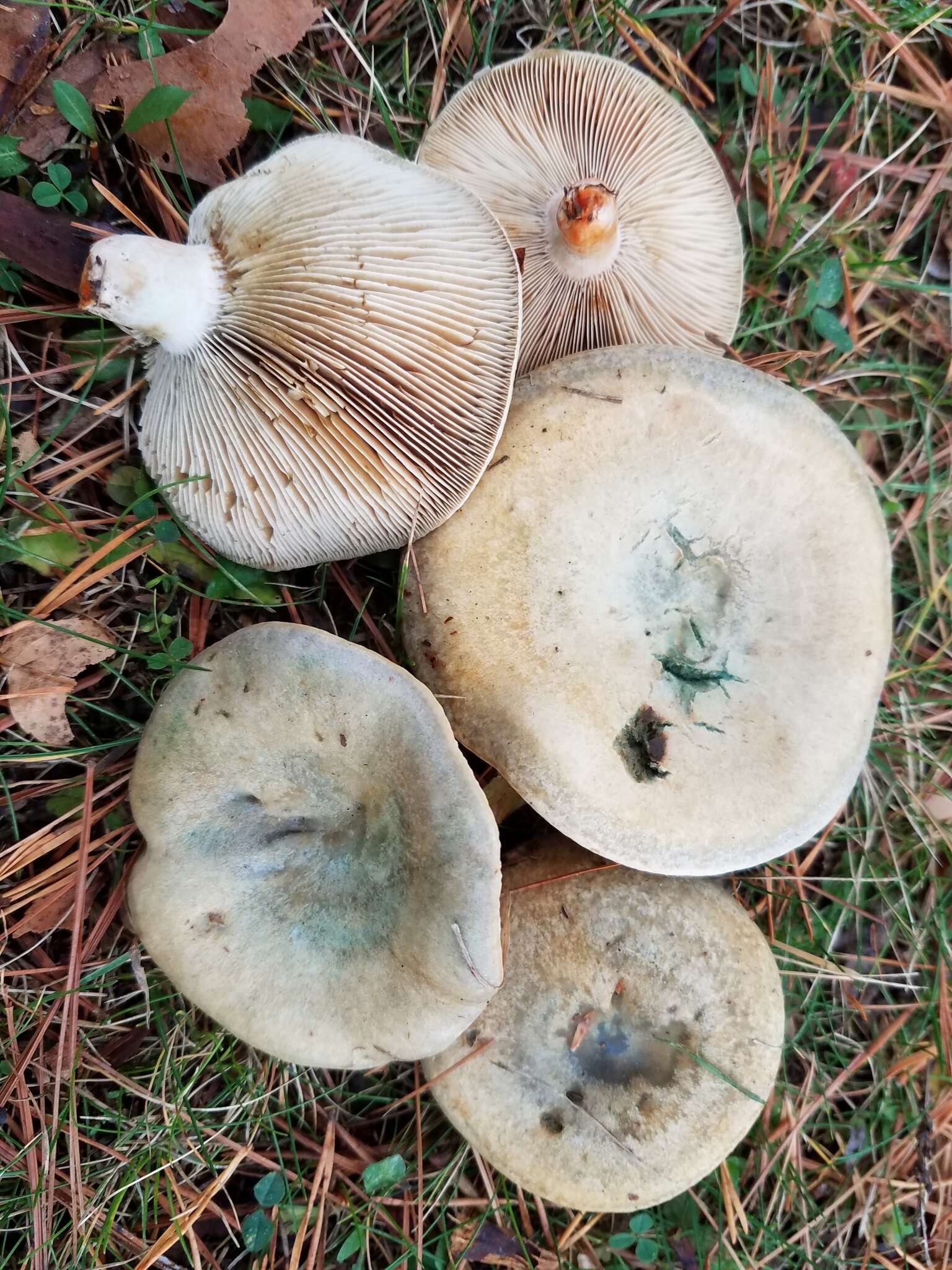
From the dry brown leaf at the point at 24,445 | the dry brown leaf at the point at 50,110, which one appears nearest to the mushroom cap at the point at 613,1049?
the dry brown leaf at the point at 24,445

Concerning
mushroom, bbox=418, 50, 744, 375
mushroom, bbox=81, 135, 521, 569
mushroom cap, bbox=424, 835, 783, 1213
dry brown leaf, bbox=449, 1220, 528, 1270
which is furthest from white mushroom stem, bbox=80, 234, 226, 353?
dry brown leaf, bbox=449, 1220, 528, 1270

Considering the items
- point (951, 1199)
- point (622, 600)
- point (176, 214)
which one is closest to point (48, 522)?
point (176, 214)

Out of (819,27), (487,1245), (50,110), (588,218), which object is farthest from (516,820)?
(819,27)

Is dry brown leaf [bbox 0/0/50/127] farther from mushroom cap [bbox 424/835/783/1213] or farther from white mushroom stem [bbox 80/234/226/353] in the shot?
mushroom cap [bbox 424/835/783/1213]

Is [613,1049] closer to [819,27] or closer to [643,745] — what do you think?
[643,745]

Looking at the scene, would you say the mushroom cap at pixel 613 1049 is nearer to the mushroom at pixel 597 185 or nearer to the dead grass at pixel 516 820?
the dead grass at pixel 516 820
